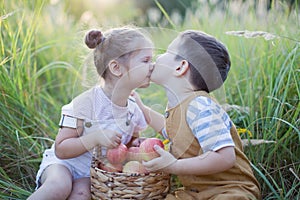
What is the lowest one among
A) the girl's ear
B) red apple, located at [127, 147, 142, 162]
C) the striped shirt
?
red apple, located at [127, 147, 142, 162]

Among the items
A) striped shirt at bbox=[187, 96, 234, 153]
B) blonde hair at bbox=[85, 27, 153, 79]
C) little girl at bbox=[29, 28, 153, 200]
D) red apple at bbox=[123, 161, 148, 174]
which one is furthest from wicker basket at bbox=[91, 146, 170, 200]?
blonde hair at bbox=[85, 27, 153, 79]

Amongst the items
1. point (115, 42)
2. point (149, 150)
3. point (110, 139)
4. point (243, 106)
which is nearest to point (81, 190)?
point (110, 139)

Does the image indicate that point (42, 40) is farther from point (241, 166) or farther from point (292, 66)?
point (241, 166)

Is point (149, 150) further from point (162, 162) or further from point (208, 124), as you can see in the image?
point (208, 124)

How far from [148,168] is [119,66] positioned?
54 centimetres

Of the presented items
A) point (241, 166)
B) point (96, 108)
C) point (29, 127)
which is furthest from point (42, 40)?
point (241, 166)

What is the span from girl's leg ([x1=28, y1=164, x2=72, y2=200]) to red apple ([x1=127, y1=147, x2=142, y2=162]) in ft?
1.20

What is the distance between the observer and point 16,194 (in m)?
2.54

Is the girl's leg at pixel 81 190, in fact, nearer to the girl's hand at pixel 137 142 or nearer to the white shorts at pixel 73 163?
the white shorts at pixel 73 163

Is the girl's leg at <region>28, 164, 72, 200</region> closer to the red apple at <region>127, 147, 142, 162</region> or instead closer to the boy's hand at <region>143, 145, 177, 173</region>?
the red apple at <region>127, 147, 142, 162</region>

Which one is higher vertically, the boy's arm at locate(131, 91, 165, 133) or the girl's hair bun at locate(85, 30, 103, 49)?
the girl's hair bun at locate(85, 30, 103, 49)

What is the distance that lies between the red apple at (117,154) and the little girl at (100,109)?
3 cm

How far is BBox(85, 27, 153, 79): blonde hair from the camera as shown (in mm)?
2369

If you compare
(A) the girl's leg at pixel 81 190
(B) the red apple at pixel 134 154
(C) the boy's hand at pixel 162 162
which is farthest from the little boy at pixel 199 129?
(A) the girl's leg at pixel 81 190
